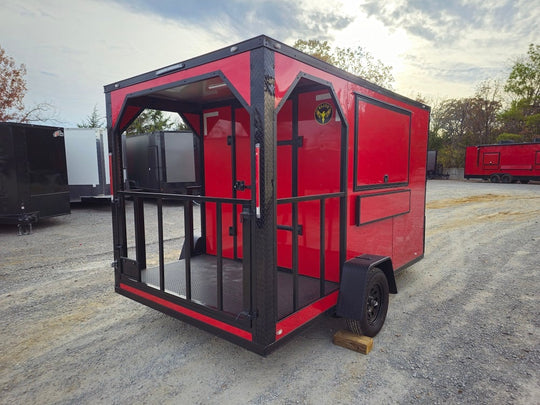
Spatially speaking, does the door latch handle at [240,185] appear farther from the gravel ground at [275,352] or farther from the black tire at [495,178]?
the black tire at [495,178]

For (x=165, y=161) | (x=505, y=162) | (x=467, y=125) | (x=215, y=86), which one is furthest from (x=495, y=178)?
(x=215, y=86)

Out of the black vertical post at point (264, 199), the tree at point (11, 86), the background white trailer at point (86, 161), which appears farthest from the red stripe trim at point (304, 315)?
the tree at point (11, 86)

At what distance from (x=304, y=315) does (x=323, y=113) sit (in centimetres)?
189

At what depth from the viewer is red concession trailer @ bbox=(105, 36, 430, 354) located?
7.50 ft

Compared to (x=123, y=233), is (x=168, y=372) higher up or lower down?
lower down

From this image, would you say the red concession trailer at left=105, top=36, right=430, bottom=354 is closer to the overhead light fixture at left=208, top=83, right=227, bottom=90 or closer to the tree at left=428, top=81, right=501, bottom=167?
Answer: the overhead light fixture at left=208, top=83, right=227, bottom=90

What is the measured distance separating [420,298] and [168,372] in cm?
304

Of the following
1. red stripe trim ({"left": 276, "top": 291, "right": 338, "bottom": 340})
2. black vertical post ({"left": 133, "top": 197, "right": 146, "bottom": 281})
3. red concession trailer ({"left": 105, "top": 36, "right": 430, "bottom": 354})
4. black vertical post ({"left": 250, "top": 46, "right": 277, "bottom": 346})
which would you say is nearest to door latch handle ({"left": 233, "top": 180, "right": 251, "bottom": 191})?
red concession trailer ({"left": 105, "top": 36, "right": 430, "bottom": 354})

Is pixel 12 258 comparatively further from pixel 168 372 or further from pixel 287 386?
pixel 287 386

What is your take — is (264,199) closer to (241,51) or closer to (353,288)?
(241,51)

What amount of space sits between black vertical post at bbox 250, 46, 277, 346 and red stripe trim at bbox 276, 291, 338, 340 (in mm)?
114

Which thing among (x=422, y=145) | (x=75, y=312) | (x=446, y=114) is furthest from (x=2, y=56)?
(x=446, y=114)

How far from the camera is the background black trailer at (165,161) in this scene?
458 inches

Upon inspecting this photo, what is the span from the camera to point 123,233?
3.36 m
